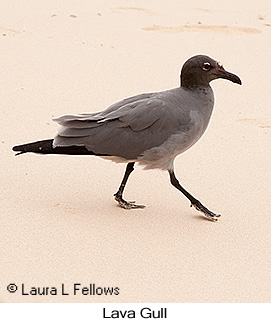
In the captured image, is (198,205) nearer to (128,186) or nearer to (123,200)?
(123,200)

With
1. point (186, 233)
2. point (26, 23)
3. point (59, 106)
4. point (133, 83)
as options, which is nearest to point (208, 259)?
point (186, 233)

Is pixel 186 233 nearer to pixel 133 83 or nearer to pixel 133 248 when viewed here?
pixel 133 248

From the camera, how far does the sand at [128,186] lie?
4.07m

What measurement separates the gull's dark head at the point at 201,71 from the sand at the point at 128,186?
0.87m

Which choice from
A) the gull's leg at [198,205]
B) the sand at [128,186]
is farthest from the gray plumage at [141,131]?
the sand at [128,186]

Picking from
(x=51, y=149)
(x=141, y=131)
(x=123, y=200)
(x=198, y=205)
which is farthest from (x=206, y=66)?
(x=51, y=149)

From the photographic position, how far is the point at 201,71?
5.04 meters

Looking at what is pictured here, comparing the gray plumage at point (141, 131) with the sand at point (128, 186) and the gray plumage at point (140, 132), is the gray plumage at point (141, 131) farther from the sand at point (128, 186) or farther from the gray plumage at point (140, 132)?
the sand at point (128, 186)

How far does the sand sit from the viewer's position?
4.07 metres

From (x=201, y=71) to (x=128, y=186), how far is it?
1102 mm

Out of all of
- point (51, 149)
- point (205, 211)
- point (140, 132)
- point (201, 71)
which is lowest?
point (205, 211)

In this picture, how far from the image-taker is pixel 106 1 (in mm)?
12039

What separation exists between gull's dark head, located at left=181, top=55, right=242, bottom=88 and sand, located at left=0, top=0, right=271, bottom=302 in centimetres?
87

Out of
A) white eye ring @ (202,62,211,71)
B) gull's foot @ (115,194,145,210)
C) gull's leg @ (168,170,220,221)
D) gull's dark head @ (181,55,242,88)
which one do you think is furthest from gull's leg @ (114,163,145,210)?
white eye ring @ (202,62,211,71)
